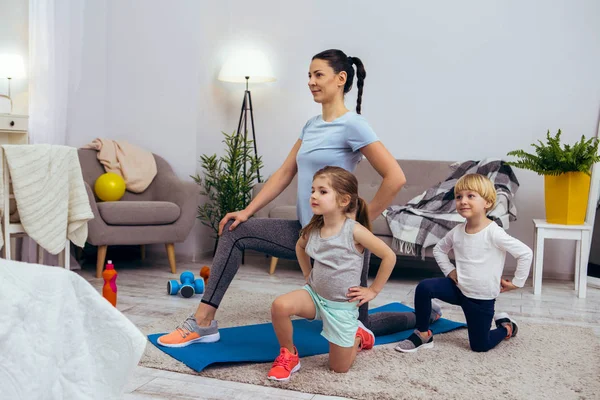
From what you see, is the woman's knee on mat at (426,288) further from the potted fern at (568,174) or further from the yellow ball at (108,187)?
the yellow ball at (108,187)

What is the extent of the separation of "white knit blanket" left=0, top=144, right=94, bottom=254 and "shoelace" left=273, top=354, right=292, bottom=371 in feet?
4.81

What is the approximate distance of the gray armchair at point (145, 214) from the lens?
356cm

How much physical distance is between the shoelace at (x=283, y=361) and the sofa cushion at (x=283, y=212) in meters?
1.93

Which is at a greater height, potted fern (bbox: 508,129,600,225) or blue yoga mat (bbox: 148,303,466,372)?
potted fern (bbox: 508,129,600,225)

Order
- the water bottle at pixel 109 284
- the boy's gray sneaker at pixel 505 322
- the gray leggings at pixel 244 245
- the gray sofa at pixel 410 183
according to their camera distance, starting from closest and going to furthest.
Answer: the gray leggings at pixel 244 245 < the boy's gray sneaker at pixel 505 322 < the water bottle at pixel 109 284 < the gray sofa at pixel 410 183

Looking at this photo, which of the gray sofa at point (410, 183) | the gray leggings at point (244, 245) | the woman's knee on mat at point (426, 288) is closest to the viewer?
the gray leggings at point (244, 245)

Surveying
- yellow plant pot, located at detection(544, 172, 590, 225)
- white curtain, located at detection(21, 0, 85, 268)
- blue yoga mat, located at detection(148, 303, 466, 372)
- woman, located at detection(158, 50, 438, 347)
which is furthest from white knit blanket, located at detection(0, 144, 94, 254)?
yellow plant pot, located at detection(544, 172, 590, 225)

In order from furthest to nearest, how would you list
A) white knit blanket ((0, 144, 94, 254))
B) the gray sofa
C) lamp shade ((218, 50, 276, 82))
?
1. lamp shade ((218, 50, 276, 82))
2. the gray sofa
3. white knit blanket ((0, 144, 94, 254))

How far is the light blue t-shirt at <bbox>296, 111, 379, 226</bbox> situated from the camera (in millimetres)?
2057

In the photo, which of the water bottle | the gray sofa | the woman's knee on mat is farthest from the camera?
the gray sofa

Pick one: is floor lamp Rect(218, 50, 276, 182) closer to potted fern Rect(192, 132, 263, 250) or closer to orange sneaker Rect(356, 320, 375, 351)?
potted fern Rect(192, 132, 263, 250)

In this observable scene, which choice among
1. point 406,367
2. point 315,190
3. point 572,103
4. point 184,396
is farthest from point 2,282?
point 572,103

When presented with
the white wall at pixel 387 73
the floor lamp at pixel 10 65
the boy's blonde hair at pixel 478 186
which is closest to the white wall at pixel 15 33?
the floor lamp at pixel 10 65

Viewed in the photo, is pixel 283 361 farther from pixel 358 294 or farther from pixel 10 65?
pixel 10 65
